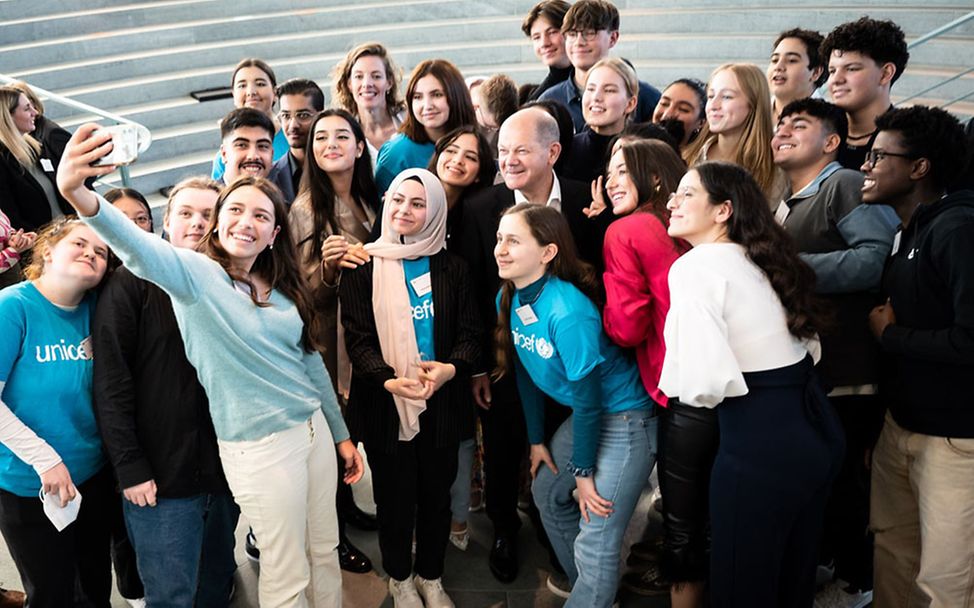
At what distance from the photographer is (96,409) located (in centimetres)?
220

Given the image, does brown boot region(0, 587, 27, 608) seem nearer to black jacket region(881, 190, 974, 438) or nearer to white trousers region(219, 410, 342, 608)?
white trousers region(219, 410, 342, 608)

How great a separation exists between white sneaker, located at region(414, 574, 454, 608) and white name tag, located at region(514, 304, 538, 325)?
110cm

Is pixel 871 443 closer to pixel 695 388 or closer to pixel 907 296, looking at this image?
pixel 907 296

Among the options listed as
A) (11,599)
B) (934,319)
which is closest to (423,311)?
(934,319)

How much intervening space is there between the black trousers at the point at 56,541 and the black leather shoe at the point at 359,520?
1.05 m

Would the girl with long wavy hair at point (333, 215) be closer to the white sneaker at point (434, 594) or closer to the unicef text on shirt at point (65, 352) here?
→ the white sneaker at point (434, 594)

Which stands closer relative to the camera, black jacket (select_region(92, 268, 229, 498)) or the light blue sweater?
the light blue sweater

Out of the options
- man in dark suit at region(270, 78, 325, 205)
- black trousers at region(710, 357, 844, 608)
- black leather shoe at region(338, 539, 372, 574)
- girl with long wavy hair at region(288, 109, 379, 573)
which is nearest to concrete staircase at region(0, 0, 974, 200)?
man in dark suit at region(270, 78, 325, 205)

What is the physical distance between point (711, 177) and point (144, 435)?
1820 mm

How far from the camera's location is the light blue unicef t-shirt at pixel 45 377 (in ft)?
7.09

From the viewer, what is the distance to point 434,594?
2791mm

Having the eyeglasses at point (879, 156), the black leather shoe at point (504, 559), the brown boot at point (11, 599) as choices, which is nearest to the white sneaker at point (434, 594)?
the black leather shoe at point (504, 559)

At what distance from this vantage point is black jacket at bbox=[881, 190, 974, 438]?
2209 mm

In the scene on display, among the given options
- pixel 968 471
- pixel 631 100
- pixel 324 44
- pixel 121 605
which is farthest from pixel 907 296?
pixel 324 44
